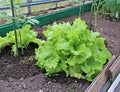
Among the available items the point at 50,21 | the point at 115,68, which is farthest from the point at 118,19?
the point at 115,68

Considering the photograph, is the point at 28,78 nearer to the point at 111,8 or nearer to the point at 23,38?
the point at 23,38

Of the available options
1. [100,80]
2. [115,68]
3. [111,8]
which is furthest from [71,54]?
[111,8]

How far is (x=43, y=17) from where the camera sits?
302 centimetres

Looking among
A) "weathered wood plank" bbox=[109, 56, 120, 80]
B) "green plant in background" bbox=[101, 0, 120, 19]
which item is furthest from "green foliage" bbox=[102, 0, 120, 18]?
"weathered wood plank" bbox=[109, 56, 120, 80]

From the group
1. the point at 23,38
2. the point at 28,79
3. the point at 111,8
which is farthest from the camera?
the point at 111,8

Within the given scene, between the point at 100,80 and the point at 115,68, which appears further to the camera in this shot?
the point at 115,68

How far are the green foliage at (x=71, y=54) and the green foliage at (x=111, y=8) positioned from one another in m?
1.60

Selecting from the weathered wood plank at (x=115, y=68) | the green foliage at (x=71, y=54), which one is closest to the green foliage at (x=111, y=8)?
the weathered wood plank at (x=115, y=68)

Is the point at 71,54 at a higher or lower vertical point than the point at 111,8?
lower

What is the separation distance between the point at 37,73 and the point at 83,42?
0.50m

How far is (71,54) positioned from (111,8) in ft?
6.26

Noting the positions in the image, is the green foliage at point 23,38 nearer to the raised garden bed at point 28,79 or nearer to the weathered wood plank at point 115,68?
the raised garden bed at point 28,79

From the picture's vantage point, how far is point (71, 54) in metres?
2.03

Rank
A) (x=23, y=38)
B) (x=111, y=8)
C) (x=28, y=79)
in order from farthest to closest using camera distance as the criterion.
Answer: (x=111, y=8), (x=23, y=38), (x=28, y=79)
